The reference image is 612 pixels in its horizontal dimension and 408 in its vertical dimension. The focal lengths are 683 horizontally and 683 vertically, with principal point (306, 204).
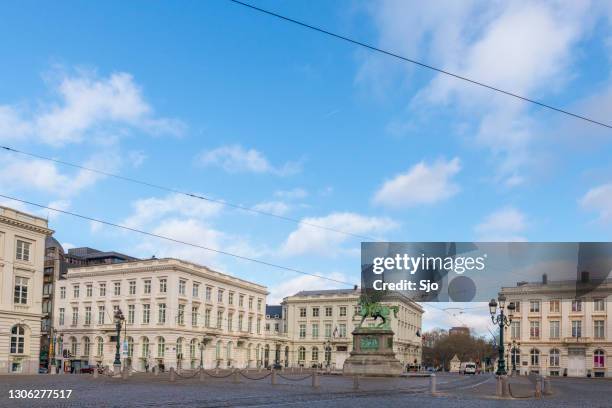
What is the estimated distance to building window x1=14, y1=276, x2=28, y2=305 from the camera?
57.1 m

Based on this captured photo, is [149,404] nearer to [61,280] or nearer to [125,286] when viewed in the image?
[125,286]

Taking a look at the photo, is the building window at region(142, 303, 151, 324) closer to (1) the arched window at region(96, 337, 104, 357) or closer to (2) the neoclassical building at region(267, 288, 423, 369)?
(1) the arched window at region(96, 337, 104, 357)

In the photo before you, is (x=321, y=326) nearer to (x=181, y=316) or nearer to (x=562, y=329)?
(x=181, y=316)

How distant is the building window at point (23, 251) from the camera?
5733cm

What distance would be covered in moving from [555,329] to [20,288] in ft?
233

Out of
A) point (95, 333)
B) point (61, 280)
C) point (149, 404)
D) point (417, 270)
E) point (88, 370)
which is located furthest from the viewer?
point (61, 280)

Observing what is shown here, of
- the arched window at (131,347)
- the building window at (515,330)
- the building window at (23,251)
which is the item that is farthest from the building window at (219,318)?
the building window at (515,330)

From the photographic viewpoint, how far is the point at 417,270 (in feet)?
154

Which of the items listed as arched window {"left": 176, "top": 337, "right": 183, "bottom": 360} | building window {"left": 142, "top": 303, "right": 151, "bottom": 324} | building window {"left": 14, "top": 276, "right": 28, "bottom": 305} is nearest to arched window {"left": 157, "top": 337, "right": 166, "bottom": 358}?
arched window {"left": 176, "top": 337, "right": 183, "bottom": 360}

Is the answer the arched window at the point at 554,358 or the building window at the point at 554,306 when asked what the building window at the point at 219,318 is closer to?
the arched window at the point at 554,358

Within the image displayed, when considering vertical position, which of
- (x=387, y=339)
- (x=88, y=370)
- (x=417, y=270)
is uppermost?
(x=417, y=270)

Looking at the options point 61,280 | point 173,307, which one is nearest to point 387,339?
point 173,307

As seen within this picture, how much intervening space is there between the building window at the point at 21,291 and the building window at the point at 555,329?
70.2 metres

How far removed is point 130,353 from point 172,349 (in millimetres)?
5946
